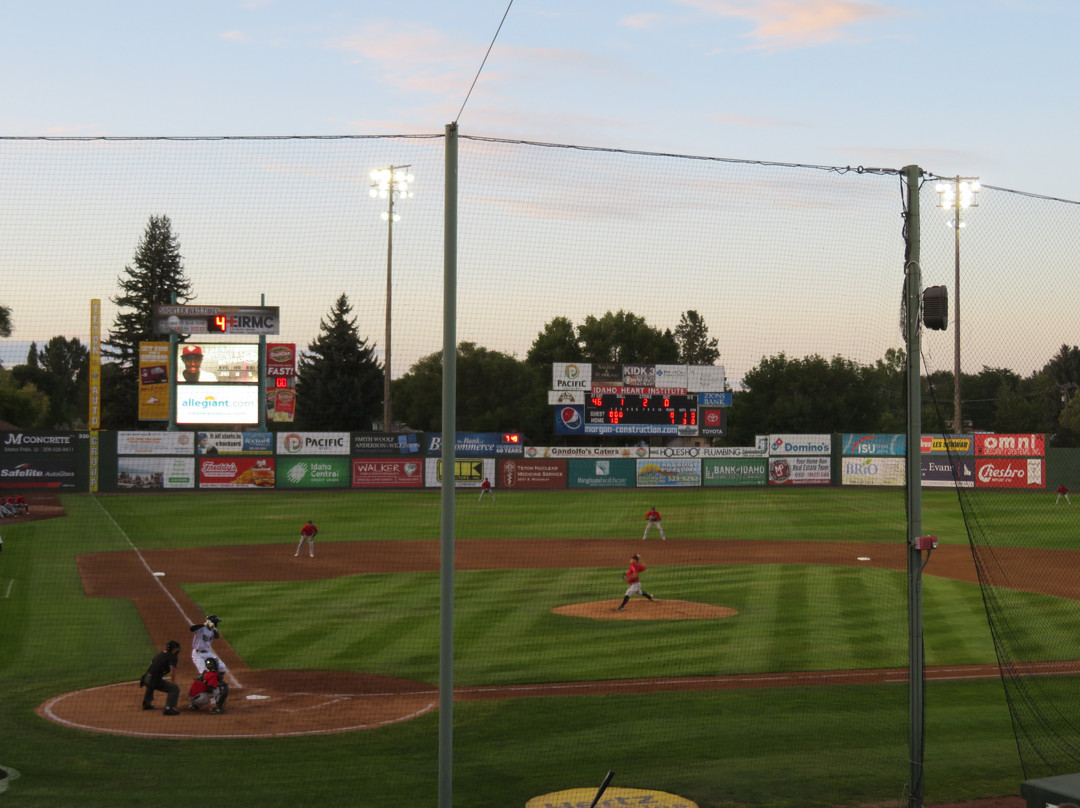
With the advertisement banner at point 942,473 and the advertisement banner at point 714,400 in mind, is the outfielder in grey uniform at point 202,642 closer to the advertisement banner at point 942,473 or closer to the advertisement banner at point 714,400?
the advertisement banner at point 714,400

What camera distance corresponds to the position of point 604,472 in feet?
181

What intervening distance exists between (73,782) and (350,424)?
61.3 m

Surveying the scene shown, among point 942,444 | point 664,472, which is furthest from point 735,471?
point 942,444

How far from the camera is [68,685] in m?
16.4

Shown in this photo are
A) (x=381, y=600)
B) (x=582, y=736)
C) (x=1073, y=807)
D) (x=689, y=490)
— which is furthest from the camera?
(x=689, y=490)

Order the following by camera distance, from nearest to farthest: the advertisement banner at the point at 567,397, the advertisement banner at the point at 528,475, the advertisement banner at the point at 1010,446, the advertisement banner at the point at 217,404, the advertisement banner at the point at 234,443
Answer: the advertisement banner at the point at 567,397 → the advertisement banner at the point at 217,404 → the advertisement banner at the point at 1010,446 → the advertisement banner at the point at 234,443 → the advertisement banner at the point at 528,475

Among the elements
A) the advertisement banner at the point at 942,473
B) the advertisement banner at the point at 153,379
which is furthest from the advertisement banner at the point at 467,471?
the advertisement banner at the point at 942,473

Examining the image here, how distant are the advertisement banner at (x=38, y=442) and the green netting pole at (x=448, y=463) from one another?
46.1 meters

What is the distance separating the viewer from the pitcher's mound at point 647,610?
22047 mm

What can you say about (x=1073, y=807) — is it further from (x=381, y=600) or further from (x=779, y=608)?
(x=381, y=600)

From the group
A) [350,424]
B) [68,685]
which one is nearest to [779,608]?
[68,685]

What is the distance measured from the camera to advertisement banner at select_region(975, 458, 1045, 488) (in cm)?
5003

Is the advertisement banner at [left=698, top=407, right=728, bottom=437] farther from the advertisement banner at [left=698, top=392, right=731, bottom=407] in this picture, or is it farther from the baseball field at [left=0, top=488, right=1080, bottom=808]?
the baseball field at [left=0, top=488, right=1080, bottom=808]

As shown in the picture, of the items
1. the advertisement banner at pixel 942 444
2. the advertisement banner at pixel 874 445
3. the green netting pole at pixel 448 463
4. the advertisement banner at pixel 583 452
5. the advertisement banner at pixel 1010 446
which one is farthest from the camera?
the advertisement banner at pixel 583 452
